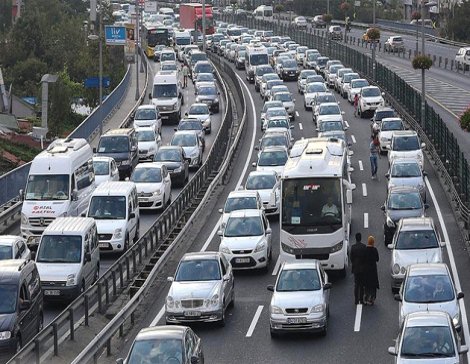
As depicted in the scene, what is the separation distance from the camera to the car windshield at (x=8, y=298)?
88.2 ft

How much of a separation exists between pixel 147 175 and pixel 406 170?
922 centimetres

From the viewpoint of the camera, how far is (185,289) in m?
29.8

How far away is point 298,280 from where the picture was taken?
29312 mm

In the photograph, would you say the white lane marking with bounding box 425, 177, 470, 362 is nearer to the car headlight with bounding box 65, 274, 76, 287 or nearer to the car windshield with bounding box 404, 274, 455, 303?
the car windshield with bounding box 404, 274, 455, 303

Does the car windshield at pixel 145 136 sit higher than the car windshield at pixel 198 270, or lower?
lower

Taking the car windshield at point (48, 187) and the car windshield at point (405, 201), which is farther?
the car windshield at point (48, 187)

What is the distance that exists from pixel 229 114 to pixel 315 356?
39745 millimetres

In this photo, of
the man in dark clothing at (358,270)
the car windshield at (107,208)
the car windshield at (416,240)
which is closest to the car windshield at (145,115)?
the car windshield at (107,208)

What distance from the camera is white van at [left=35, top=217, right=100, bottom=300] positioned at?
105 ft

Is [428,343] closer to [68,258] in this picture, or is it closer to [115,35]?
[68,258]

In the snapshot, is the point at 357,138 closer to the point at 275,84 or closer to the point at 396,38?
the point at 275,84

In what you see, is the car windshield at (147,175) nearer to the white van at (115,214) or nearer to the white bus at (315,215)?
the white van at (115,214)

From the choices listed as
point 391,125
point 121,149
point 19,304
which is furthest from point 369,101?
point 19,304

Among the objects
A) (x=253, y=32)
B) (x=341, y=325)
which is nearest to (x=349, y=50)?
(x=253, y=32)
